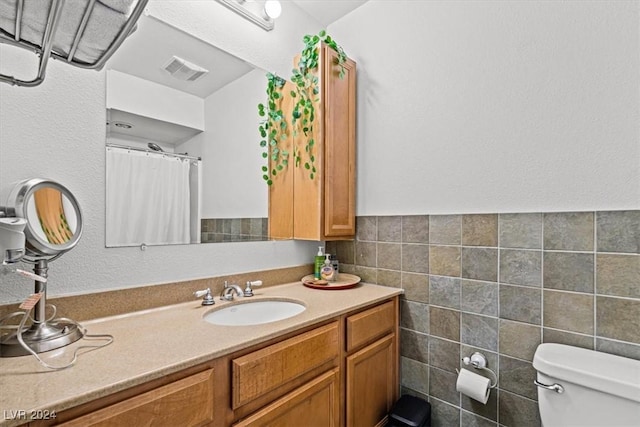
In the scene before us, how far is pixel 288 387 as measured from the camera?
1132 millimetres

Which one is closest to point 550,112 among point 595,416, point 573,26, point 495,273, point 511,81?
point 511,81

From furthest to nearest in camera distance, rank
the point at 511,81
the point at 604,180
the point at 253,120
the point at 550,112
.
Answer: the point at 253,120
the point at 511,81
the point at 550,112
the point at 604,180

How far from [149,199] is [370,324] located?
116 centimetres

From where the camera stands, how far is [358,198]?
6.55 feet

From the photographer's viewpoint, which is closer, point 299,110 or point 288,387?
point 288,387

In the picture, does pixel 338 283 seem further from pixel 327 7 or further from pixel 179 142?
pixel 327 7

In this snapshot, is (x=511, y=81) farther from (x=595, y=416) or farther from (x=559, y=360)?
(x=595, y=416)

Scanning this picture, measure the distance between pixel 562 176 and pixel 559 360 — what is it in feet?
2.36

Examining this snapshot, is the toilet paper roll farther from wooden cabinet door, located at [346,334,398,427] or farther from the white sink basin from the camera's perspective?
the white sink basin

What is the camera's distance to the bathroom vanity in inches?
28.1

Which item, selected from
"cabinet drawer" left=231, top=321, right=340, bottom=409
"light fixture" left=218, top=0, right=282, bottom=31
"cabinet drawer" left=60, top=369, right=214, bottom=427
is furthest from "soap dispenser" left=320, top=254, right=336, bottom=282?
"light fixture" left=218, top=0, right=282, bottom=31

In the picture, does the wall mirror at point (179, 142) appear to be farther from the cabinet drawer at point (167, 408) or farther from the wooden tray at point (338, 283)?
the cabinet drawer at point (167, 408)

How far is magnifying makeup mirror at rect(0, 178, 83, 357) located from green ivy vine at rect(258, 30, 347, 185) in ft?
3.20

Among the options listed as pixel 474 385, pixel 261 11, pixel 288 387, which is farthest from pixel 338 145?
pixel 474 385
